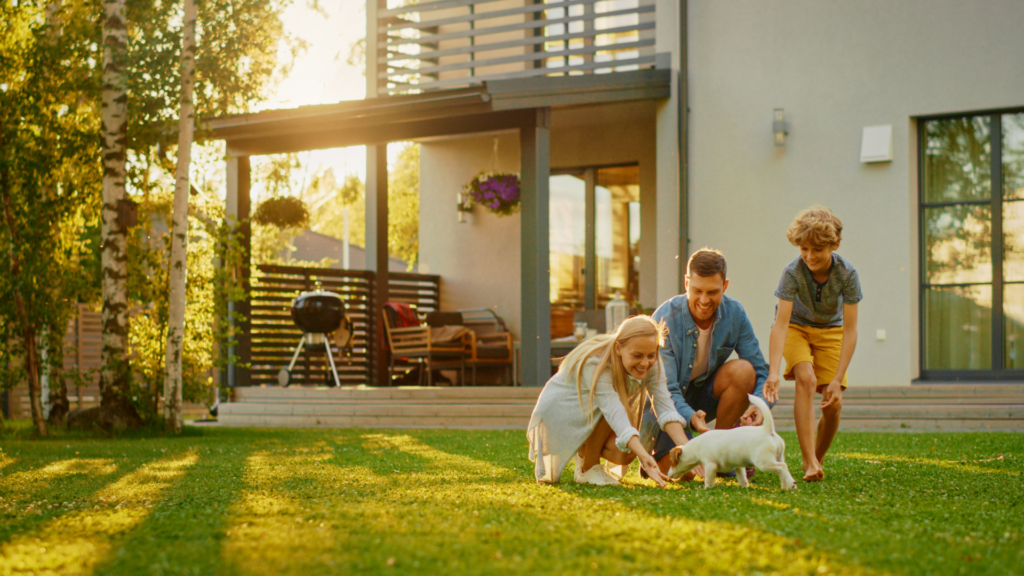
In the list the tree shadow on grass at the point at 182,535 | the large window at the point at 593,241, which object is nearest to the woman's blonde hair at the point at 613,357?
the tree shadow on grass at the point at 182,535

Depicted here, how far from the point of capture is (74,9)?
8.58m

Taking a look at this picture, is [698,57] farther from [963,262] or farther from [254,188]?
[254,188]

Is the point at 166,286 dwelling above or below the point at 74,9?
below

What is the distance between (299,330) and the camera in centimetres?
1145

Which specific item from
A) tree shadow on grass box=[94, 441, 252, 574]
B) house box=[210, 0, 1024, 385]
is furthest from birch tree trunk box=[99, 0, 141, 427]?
tree shadow on grass box=[94, 441, 252, 574]

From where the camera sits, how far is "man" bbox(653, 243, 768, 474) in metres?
4.07

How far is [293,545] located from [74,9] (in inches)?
306

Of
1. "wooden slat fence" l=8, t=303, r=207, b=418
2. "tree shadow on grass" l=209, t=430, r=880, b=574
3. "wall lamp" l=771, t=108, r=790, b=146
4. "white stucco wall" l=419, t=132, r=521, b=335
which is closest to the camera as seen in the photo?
"tree shadow on grass" l=209, t=430, r=880, b=574

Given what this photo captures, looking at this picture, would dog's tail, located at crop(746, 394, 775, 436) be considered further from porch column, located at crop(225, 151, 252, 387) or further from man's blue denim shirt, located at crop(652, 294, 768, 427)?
porch column, located at crop(225, 151, 252, 387)

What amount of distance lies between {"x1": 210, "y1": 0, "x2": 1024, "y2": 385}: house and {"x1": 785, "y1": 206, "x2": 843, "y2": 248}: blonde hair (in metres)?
5.50

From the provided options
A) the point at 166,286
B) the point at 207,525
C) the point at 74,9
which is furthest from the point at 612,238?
the point at 207,525

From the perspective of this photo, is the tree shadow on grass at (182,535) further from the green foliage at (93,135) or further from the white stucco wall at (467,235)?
the white stucco wall at (467,235)

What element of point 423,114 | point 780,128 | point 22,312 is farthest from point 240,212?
point 780,128

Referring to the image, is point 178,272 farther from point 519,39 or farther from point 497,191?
point 519,39
